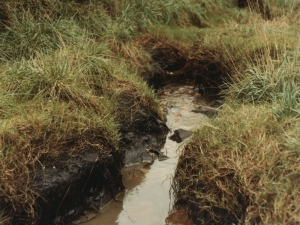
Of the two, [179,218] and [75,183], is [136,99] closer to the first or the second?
[75,183]

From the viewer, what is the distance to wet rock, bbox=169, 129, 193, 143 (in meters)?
6.21

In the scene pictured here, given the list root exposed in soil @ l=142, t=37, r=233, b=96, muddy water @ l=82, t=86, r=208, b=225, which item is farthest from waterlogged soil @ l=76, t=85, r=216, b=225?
root exposed in soil @ l=142, t=37, r=233, b=96

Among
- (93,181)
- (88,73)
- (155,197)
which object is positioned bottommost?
(155,197)

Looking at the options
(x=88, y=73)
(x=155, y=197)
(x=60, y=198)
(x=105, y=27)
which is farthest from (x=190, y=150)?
(x=105, y=27)

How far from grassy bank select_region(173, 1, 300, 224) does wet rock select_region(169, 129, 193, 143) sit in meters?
0.90

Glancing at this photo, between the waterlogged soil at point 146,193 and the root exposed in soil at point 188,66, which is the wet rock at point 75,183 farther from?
the root exposed in soil at point 188,66

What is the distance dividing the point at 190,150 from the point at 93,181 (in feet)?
3.32

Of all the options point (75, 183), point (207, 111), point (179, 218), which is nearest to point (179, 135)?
point (207, 111)

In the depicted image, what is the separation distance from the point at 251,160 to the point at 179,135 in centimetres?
229

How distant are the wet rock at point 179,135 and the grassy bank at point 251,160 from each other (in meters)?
0.90

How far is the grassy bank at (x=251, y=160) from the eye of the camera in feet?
11.9

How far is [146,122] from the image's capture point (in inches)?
236

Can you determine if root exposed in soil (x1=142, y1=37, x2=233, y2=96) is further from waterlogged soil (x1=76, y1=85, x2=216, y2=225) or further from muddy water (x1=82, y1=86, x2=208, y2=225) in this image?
muddy water (x1=82, y1=86, x2=208, y2=225)

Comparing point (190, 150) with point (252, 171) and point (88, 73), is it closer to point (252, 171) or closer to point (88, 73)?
point (252, 171)
